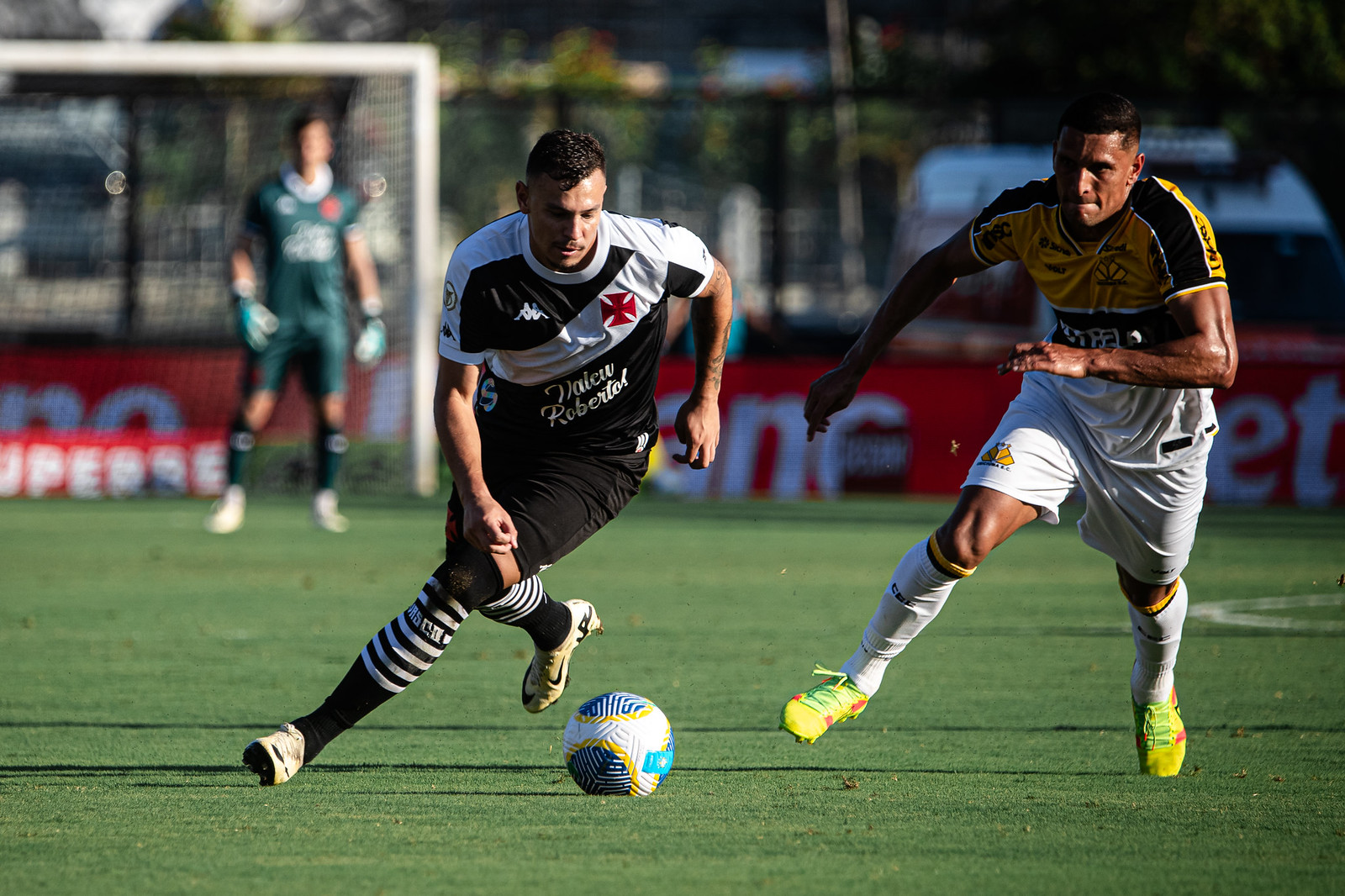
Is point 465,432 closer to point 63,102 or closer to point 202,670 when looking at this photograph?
point 202,670

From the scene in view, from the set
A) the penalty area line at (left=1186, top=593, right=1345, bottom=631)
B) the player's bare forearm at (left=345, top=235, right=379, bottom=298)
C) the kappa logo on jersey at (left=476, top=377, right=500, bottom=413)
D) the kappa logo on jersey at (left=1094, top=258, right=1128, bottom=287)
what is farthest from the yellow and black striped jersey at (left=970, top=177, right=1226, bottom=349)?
the player's bare forearm at (left=345, top=235, right=379, bottom=298)

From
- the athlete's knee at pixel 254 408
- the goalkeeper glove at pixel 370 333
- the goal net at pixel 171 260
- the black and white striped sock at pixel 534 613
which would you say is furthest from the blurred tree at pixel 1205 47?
the black and white striped sock at pixel 534 613

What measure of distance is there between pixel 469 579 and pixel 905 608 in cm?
132

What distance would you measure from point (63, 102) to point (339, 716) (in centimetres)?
1222

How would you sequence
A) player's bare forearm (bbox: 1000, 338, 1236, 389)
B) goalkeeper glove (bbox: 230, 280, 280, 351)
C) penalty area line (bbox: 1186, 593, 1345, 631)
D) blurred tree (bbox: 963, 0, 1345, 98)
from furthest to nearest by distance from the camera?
Answer: blurred tree (bbox: 963, 0, 1345, 98) → goalkeeper glove (bbox: 230, 280, 280, 351) → penalty area line (bbox: 1186, 593, 1345, 631) → player's bare forearm (bbox: 1000, 338, 1236, 389)

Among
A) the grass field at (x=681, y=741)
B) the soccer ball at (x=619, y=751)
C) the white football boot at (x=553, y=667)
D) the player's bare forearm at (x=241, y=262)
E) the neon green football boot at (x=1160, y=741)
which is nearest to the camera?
the grass field at (x=681, y=741)

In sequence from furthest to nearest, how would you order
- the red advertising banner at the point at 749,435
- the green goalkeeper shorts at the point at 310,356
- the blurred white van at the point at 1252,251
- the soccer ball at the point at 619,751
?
the blurred white van at the point at 1252,251 → the red advertising banner at the point at 749,435 → the green goalkeeper shorts at the point at 310,356 → the soccer ball at the point at 619,751

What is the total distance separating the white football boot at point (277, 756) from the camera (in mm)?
4461

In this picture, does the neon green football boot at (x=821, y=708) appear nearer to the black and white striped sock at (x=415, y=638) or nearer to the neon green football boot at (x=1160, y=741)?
the neon green football boot at (x=1160, y=741)

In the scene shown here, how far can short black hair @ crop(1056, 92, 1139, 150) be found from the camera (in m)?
4.52

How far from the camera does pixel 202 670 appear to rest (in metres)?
6.64

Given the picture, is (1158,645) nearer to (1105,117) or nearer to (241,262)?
(1105,117)

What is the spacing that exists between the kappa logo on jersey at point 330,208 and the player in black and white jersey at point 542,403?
6.82 meters

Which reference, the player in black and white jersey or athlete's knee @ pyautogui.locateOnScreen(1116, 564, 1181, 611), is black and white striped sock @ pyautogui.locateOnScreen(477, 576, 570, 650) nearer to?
the player in black and white jersey
